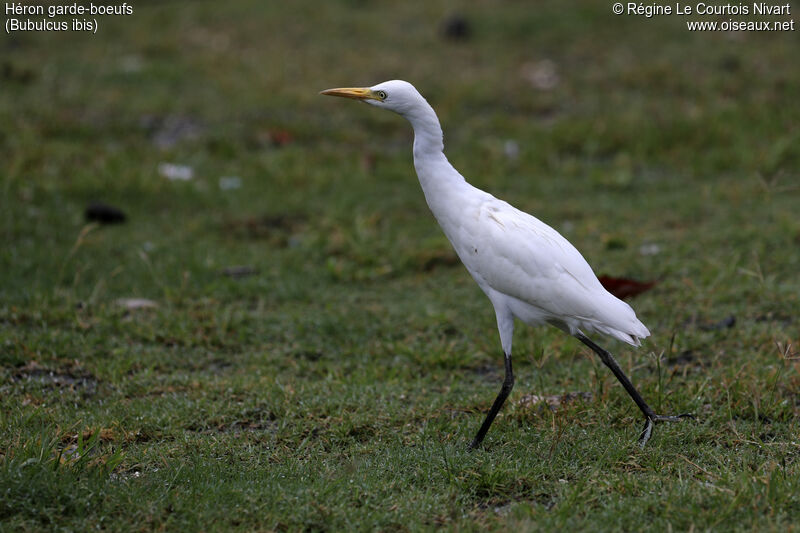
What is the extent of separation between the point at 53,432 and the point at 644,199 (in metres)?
5.07


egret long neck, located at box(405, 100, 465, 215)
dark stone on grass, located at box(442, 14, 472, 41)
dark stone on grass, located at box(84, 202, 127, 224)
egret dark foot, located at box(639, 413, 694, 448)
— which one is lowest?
egret dark foot, located at box(639, 413, 694, 448)

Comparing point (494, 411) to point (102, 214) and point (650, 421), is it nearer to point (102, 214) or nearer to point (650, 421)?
point (650, 421)

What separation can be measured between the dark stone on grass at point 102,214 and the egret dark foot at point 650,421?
174 inches

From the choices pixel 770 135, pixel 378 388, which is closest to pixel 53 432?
pixel 378 388

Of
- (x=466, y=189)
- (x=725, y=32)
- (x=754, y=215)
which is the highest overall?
(x=725, y=32)

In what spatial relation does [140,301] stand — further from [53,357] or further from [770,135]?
[770,135]

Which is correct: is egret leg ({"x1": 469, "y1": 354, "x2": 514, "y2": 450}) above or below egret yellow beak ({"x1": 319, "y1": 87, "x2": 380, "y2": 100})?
below

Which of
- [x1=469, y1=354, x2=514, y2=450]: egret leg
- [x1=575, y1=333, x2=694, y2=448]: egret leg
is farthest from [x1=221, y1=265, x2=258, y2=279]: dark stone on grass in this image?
[x1=575, y1=333, x2=694, y2=448]: egret leg

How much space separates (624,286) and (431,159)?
77.0 inches

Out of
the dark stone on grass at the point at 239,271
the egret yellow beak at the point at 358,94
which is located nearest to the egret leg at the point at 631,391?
the egret yellow beak at the point at 358,94

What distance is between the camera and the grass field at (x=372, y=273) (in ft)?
10.6

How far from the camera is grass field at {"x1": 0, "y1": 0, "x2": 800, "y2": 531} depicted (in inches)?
127

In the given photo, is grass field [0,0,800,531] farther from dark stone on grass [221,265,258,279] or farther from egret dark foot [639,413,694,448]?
dark stone on grass [221,265,258,279]

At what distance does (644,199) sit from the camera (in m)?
7.10
